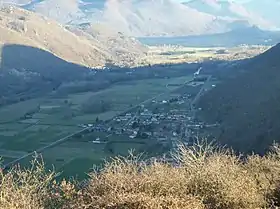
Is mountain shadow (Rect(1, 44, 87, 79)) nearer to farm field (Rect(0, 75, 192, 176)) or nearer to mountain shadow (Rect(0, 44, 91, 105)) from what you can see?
mountain shadow (Rect(0, 44, 91, 105))

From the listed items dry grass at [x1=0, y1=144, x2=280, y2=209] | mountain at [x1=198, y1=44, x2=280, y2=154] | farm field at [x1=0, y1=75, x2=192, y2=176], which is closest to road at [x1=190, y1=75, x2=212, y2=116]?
mountain at [x1=198, y1=44, x2=280, y2=154]

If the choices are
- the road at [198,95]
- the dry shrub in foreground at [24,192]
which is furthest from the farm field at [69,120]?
the dry shrub in foreground at [24,192]

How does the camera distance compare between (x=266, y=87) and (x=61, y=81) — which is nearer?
(x=266, y=87)

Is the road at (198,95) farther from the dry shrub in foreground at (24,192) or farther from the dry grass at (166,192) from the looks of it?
the dry grass at (166,192)

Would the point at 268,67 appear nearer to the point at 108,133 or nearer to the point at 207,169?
the point at 108,133

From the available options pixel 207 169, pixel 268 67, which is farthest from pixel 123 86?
pixel 207 169

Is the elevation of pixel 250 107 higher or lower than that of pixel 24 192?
lower

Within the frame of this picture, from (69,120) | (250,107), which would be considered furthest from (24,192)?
(69,120)

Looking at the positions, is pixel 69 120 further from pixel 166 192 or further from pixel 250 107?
pixel 166 192
